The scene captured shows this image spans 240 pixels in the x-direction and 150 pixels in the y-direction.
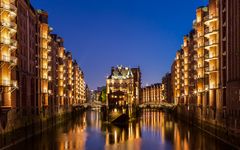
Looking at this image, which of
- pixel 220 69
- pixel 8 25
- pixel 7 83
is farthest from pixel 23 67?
pixel 220 69

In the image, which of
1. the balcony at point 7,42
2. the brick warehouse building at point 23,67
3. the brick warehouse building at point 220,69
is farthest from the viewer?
the brick warehouse building at point 220,69

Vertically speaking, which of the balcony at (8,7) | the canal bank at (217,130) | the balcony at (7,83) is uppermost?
the balcony at (8,7)

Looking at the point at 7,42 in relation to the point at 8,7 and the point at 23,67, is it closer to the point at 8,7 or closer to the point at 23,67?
the point at 8,7

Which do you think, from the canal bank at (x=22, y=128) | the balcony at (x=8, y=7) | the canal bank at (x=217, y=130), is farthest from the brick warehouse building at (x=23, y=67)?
the canal bank at (x=217, y=130)

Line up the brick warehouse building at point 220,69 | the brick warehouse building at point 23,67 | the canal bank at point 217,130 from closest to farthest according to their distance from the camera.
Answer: the canal bank at point 217,130
the brick warehouse building at point 23,67
the brick warehouse building at point 220,69

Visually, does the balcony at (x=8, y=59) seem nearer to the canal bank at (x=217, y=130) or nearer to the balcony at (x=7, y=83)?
the balcony at (x=7, y=83)

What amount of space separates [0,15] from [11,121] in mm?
17917

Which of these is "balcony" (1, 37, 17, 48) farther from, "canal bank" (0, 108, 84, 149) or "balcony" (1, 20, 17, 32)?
"canal bank" (0, 108, 84, 149)

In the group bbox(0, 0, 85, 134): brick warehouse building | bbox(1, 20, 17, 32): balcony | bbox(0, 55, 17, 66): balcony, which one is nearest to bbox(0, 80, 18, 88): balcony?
bbox(0, 0, 85, 134): brick warehouse building

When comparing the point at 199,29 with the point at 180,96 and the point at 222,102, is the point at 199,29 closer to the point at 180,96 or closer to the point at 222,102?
the point at 222,102

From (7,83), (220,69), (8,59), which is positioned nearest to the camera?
(7,83)

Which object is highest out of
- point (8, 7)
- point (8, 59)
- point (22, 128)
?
point (8, 7)

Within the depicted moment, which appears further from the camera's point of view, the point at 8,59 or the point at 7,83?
the point at 8,59

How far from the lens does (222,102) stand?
76.8m
